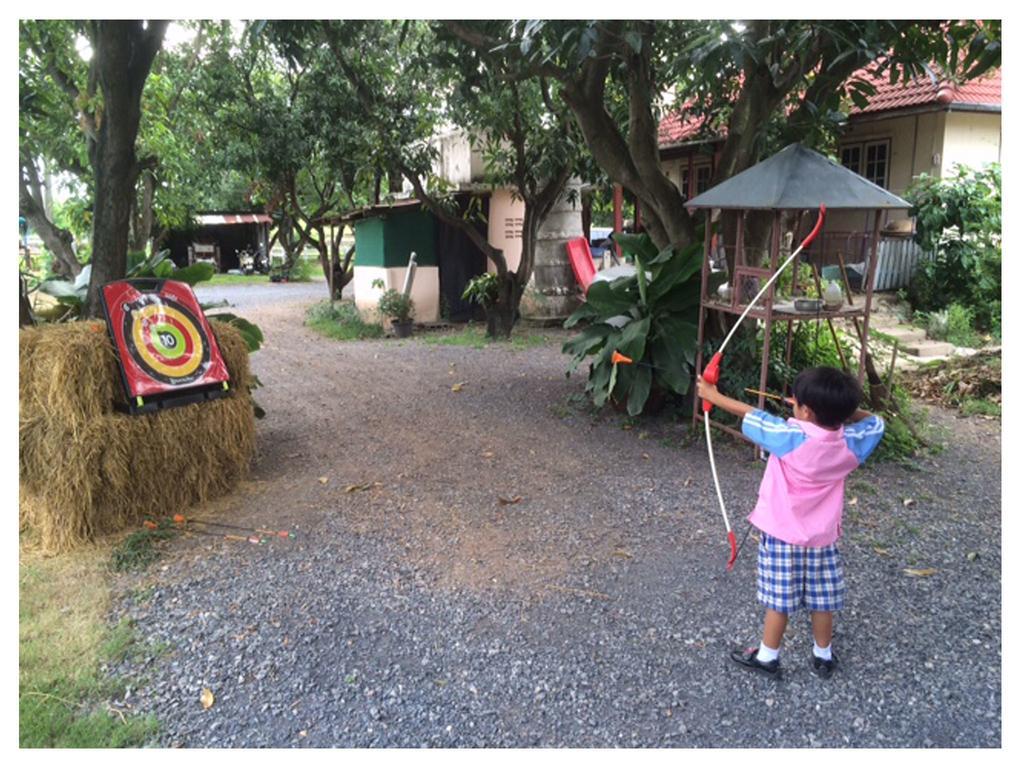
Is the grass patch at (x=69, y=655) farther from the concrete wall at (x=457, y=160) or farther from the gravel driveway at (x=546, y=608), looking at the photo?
the concrete wall at (x=457, y=160)

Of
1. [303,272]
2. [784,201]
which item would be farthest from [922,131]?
[303,272]

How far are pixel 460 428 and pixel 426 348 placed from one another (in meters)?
4.31

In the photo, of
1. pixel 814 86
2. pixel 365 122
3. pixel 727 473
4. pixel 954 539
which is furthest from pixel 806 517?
pixel 365 122

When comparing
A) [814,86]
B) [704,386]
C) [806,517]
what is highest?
[814,86]

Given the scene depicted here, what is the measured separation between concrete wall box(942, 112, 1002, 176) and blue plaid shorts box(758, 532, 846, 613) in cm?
1061

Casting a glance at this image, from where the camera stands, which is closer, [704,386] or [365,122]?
[704,386]

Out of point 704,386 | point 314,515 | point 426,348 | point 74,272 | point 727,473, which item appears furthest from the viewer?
point 426,348

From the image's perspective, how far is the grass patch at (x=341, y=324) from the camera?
38.4 feet

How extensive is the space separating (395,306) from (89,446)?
312 inches

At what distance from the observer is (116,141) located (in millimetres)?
4773

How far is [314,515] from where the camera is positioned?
4.36 meters

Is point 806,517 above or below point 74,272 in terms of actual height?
below

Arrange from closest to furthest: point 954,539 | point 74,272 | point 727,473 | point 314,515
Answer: point 954,539 → point 314,515 → point 727,473 → point 74,272

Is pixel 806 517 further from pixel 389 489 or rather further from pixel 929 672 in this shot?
pixel 389 489
